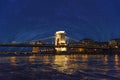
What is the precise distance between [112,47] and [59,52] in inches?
1069

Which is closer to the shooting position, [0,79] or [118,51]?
[0,79]

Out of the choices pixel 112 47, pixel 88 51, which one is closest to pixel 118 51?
pixel 112 47

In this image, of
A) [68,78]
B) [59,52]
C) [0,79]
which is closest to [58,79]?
[68,78]

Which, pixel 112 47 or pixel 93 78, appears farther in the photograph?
pixel 112 47

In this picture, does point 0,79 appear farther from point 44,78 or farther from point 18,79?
point 44,78

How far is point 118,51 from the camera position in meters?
162

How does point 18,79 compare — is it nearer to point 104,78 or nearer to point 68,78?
point 68,78

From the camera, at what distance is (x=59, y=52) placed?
6767 inches

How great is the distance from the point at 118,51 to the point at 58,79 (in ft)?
443

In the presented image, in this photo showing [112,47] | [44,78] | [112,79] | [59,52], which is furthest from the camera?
[59,52]

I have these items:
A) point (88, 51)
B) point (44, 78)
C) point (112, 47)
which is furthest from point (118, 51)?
point (44, 78)

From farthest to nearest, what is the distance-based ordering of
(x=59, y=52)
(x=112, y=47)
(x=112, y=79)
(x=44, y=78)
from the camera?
(x=59, y=52)
(x=112, y=47)
(x=44, y=78)
(x=112, y=79)

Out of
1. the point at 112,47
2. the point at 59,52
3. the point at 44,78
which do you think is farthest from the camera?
the point at 59,52

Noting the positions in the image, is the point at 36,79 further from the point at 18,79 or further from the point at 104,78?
the point at 104,78
